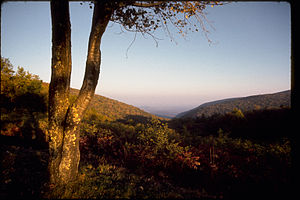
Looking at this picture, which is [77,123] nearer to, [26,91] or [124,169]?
[124,169]

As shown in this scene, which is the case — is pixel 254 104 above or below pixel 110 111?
above

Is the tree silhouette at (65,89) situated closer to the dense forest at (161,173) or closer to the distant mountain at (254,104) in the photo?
the dense forest at (161,173)

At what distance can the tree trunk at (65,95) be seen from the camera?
120 inches

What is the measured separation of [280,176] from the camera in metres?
3.32

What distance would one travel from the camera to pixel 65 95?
3213 millimetres

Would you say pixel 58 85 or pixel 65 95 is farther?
pixel 65 95

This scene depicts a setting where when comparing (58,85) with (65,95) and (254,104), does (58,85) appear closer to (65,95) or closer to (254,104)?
(65,95)

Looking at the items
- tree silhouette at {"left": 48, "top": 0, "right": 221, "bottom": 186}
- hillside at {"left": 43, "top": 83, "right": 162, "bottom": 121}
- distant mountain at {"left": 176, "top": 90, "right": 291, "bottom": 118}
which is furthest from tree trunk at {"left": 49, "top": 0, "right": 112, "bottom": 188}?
distant mountain at {"left": 176, "top": 90, "right": 291, "bottom": 118}

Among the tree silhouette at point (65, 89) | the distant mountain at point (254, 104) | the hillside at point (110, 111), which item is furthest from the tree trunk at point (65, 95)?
the distant mountain at point (254, 104)

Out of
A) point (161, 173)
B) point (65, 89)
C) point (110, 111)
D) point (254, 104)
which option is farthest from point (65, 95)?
point (254, 104)

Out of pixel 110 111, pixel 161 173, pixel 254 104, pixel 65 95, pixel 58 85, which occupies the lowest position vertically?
pixel 110 111

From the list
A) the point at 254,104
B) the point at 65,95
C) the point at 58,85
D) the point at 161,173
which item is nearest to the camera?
the point at 58,85

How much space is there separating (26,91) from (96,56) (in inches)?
581

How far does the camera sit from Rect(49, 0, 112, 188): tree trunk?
305 cm
